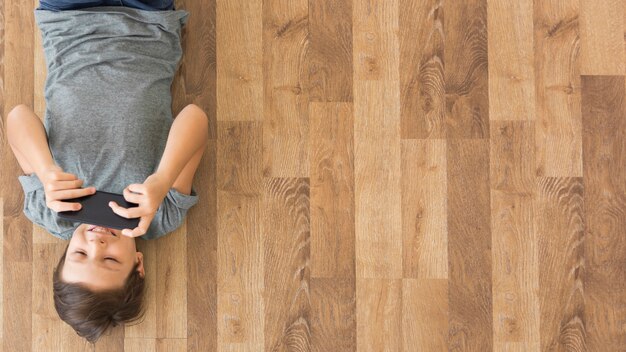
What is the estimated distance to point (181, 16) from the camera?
1.30 meters

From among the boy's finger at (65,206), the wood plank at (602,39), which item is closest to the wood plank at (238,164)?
the boy's finger at (65,206)

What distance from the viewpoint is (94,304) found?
1.18 metres

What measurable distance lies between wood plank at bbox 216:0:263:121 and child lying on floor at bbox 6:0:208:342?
0.10 metres

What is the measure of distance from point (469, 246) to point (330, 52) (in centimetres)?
51

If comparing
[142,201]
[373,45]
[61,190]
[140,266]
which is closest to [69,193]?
[61,190]

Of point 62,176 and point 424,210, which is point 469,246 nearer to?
point 424,210

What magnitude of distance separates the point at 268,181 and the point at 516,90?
562 mm

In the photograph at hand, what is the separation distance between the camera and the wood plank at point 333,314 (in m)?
1.33

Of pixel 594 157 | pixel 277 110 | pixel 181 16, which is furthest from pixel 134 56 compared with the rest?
pixel 594 157

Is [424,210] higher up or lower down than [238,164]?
lower down

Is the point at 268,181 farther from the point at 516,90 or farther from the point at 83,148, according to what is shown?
the point at 516,90

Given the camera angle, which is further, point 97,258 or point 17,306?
point 17,306

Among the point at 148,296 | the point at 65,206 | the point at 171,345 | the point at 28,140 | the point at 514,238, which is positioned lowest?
the point at 171,345

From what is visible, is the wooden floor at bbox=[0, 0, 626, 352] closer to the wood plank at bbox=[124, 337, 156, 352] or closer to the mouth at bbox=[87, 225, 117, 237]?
the wood plank at bbox=[124, 337, 156, 352]
